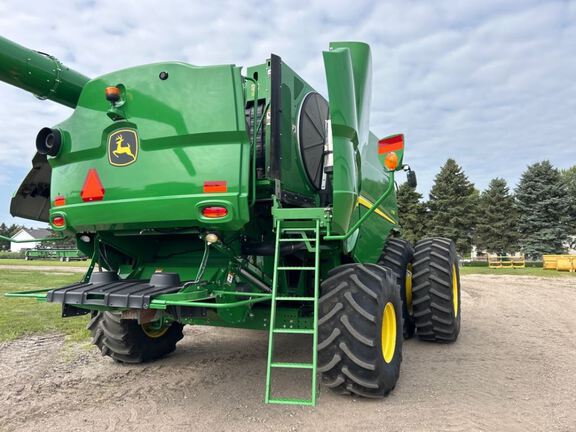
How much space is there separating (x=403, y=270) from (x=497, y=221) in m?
36.1

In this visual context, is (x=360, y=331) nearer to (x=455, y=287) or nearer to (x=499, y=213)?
(x=455, y=287)

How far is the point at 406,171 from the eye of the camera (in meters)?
6.05

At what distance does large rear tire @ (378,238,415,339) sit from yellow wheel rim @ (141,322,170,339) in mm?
3004

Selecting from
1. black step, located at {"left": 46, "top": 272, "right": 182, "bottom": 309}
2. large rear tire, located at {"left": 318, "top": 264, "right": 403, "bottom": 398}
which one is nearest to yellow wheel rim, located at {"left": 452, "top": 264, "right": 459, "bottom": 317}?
large rear tire, located at {"left": 318, "top": 264, "right": 403, "bottom": 398}

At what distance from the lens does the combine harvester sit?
3.49 m

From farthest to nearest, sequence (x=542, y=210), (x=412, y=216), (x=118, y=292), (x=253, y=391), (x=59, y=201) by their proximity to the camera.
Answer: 1. (x=412, y=216)
2. (x=542, y=210)
3. (x=59, y=201)
4. (x=253, y=391)
5. (x=118, y=292)

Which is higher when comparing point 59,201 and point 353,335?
point 59,201

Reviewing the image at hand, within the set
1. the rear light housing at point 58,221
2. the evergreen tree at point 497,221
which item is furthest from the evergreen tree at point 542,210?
the rear light housing at point 58,221

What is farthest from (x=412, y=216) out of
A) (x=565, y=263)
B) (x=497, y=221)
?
(x=565, y=263)

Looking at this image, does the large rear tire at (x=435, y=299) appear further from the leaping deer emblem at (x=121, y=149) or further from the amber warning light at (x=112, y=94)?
the amber warning light at (x=112, y=94)

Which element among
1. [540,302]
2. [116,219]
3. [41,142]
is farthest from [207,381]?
[540,302]

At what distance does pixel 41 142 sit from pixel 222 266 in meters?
2.07

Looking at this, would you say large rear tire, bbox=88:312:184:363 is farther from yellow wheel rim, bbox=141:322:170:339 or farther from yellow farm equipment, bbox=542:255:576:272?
yellow farm equipment, bbox=542:255:576:272

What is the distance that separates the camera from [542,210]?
1387 inches
